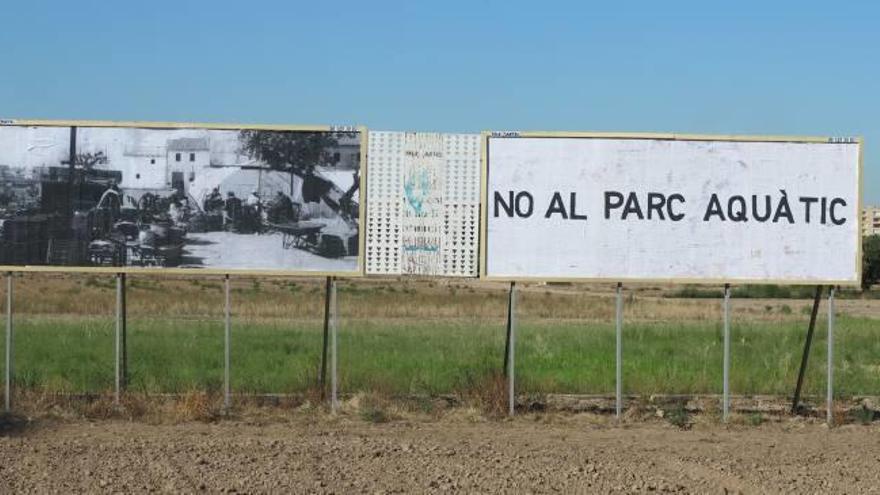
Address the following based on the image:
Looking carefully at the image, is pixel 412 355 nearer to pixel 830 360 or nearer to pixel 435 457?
pixel 830 360

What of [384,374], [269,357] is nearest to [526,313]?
[269,357]

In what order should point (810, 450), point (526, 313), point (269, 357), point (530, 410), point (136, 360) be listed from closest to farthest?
1. point (810, 450)
2. point (530, 410)
3. point (136, 360)
4. point (269, 357)
5. point (526, 313)

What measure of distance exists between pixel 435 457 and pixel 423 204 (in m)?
4.04

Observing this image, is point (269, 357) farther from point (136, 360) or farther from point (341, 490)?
point (341, 490)

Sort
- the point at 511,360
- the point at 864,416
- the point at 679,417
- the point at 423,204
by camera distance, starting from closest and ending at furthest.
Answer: the point at 511,360, the point at 423,204, the point at 679,417, the point at 864,416

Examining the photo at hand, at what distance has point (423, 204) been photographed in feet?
48.3

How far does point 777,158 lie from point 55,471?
9815 mm

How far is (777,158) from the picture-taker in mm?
15219

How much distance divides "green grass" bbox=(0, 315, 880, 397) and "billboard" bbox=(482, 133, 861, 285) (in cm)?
250

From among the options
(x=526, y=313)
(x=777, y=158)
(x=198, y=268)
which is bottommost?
(x=526, y=313)

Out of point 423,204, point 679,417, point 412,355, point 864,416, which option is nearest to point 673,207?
point 679,417

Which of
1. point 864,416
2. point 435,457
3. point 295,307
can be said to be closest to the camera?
point 435,457

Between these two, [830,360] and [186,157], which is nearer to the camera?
[830,360]

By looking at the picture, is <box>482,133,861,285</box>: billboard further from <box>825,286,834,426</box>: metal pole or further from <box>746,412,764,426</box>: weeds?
<box>746,412,764,426</box>: weeds
